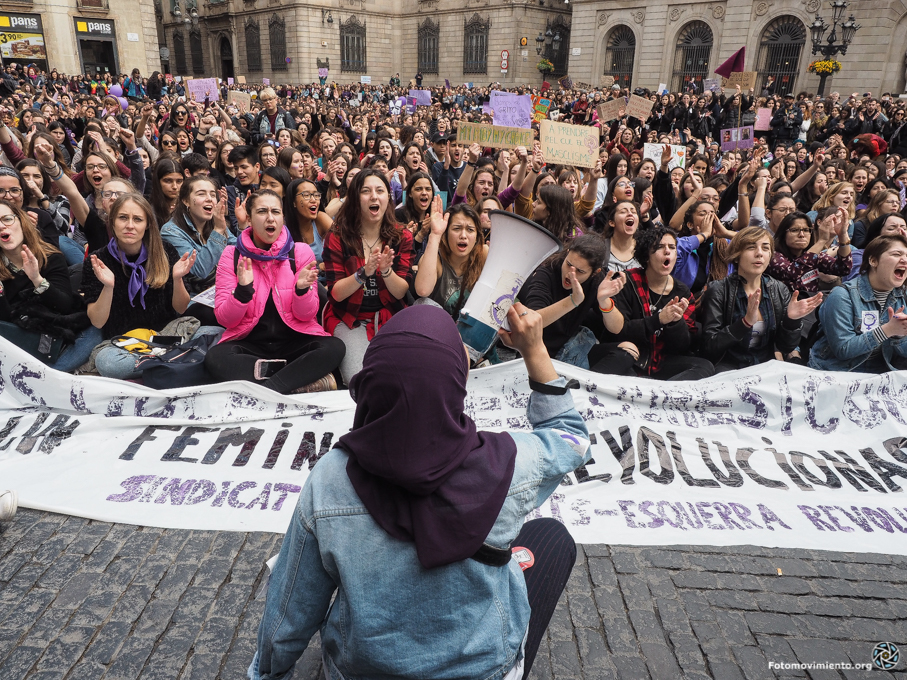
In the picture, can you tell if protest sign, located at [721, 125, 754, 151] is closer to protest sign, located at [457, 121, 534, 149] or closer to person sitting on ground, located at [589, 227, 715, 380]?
protest sign, located at [457, 121, 534, 149]

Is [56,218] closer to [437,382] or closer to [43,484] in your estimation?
[43,484]

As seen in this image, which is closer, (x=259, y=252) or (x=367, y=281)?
(x=259, y=252)

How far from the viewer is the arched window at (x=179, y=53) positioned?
6088 cm

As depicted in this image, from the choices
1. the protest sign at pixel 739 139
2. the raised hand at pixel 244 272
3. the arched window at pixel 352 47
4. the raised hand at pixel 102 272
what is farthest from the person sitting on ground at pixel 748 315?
the arched window at pixel 352 47

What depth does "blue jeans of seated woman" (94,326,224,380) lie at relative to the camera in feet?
14.1

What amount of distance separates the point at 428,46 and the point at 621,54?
18.4m

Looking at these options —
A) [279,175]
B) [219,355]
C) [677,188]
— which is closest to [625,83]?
[677,188]

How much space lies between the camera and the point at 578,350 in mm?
4844

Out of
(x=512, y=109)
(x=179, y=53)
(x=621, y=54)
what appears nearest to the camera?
(x=512, y=109)

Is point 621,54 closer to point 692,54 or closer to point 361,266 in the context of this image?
point 692,54

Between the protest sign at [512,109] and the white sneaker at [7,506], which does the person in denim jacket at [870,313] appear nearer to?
the protest sign at [512,109]

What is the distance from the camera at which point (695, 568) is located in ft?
10.1

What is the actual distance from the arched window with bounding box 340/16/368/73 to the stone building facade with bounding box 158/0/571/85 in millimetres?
78

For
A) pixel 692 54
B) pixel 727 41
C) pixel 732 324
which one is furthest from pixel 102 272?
pixel 692 54
